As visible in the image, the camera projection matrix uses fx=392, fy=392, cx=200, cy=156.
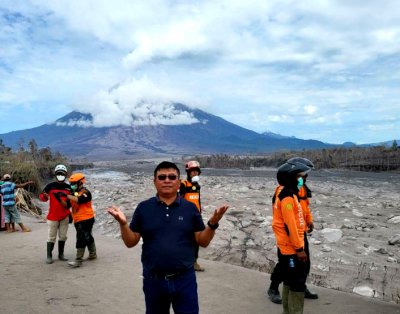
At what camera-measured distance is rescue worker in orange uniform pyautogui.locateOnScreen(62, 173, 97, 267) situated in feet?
20.7

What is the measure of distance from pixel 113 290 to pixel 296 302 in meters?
2.52

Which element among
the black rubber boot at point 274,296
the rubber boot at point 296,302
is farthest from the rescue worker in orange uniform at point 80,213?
the rubber boot at point 296,302

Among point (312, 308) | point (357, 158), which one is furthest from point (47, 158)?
point (312, 308)

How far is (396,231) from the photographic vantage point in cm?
1021

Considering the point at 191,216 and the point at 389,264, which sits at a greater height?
the point at 191,216

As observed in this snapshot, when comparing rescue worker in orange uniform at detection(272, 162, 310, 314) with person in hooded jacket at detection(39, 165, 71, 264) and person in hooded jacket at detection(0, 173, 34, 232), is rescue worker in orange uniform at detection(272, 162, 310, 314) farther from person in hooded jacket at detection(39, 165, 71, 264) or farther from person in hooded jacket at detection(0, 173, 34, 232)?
person in hooded jacket at detection(0, 173, 34, 232)

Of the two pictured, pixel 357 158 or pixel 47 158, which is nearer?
pixel 47 158

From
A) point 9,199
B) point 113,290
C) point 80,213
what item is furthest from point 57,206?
point 9,199

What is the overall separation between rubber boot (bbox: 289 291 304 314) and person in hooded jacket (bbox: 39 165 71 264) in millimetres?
4005

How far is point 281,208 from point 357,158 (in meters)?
45.1

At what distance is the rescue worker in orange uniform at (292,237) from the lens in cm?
378

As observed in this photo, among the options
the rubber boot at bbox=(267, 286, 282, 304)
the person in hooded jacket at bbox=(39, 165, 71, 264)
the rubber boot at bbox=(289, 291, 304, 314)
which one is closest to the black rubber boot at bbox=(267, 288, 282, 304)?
the rubber boot at bbox=(267, 286, 282, 304)

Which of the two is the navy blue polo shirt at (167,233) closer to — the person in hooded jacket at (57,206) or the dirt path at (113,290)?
the dirt path at (113,290)

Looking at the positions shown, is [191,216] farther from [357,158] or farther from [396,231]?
[357,158]
